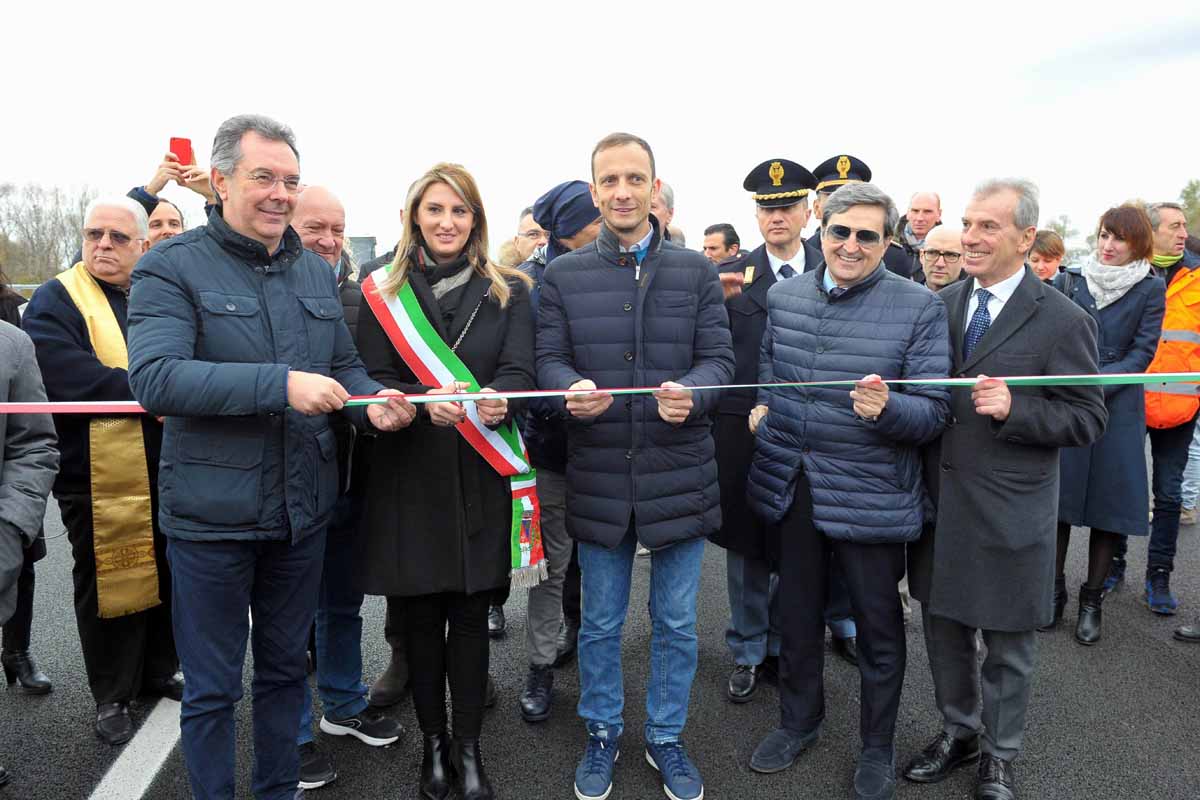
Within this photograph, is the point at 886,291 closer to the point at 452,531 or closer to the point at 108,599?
the point at 452,531

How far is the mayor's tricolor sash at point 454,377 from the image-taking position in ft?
8.82

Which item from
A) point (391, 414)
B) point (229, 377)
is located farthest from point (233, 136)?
point (391, 414)

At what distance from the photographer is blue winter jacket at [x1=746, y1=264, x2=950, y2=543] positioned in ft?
9.08

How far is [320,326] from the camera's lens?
2496 millimetres

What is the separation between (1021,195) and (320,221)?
275cm

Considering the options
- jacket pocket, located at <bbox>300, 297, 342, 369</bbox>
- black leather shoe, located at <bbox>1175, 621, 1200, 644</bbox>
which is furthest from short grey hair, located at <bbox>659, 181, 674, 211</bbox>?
black leather shoe, located at <bbox>1175, 621, 1200, 644</bbox>

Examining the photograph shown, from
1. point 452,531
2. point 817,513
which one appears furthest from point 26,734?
point 817,513

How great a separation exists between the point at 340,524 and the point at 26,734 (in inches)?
64.0

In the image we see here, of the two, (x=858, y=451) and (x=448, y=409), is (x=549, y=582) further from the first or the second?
(x=858, y=451)

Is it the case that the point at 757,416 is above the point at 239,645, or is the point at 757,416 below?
above

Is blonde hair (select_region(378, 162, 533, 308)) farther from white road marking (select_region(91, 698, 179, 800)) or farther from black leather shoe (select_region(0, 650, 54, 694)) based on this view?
black leather shoe (select_region(0, 650, 54, 694))

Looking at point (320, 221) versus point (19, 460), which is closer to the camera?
point (19, 460)

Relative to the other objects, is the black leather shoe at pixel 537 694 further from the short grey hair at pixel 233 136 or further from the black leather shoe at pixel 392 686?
the short grey hair at pixel 233 136

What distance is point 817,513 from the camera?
2.88 meters
